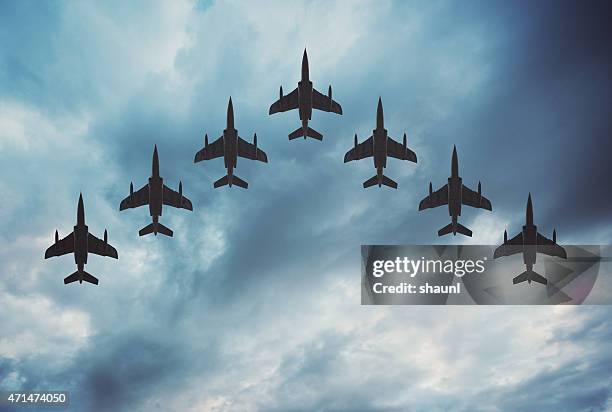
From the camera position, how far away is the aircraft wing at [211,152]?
117 metres

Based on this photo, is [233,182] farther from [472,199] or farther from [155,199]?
[472,199]

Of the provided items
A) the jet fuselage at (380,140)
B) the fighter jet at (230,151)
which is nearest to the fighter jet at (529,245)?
the jet fuselage at (380,140)

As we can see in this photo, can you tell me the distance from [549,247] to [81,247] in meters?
67.5

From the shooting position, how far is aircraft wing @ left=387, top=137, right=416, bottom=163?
114m

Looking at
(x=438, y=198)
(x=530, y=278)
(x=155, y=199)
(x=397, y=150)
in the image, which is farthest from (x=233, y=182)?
(x=530, y=278)

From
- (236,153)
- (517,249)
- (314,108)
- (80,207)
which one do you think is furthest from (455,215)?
(80,207)

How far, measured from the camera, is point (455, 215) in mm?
113938

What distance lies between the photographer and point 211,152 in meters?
118

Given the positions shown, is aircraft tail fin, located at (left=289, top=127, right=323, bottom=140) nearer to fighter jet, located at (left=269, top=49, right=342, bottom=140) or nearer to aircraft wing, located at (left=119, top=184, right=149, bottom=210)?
fighter jet, located at (left=269, top=49, right=342, bottom=140)

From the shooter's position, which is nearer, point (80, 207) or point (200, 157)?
point (80, 207)

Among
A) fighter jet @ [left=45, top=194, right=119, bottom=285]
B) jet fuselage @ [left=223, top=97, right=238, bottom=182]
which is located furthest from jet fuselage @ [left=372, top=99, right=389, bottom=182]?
fighter jet @ [left=45, top=194, right=119, bottom=285]

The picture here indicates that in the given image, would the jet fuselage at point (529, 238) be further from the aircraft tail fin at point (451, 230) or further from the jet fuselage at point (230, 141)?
the jet fuselage at point (230, 141)

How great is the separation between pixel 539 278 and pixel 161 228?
60.6m

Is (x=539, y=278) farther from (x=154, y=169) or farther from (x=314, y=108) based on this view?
(x=154, y=169)
